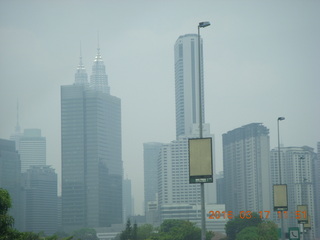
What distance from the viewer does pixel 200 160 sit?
114ft

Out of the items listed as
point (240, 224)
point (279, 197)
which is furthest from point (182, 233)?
point (279, 197)

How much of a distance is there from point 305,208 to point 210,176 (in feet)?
138

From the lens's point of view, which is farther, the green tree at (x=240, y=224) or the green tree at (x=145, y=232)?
the green tree at (x=145, y=232)

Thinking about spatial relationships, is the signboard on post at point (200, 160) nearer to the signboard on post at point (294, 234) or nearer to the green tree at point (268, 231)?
the signboard on post at point (294, 234)

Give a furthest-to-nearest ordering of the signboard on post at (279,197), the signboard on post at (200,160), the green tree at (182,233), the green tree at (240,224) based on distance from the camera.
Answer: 1. the green tree at (240,224)
2. the green tree at (182,233)
3. the signboard on post at (279,197)
4. the signboard on post at (200,160)

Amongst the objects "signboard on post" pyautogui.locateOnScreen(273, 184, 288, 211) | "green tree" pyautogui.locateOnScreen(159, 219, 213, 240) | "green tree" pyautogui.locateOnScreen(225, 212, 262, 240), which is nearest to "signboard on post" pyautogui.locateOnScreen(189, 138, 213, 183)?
"signboard on post" pyautogui.locateOnScreen(273, 184, 288, 211)

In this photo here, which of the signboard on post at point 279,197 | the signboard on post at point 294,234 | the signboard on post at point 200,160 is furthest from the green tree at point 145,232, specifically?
the signboard on post at point 200,160

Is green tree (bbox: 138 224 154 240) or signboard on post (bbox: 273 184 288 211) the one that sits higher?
signboard on post (bbox: 273 184 288 211)

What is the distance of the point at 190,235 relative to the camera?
132250mm

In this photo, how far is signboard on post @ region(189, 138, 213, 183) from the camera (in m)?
34.4

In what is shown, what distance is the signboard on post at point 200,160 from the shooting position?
34438 millimetres

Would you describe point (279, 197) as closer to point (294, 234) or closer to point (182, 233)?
point (294, 234)

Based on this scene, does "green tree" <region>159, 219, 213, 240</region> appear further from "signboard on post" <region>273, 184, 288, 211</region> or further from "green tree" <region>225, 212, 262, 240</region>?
"signboard on post" <region>273, 184, 288, 211</region>

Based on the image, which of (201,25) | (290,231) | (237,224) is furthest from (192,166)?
(237,224)
